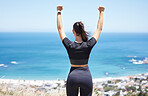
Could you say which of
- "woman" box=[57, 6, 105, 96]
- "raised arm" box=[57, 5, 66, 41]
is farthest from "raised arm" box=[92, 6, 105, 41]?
"raised arm" box=[57, 5, 66, 41]

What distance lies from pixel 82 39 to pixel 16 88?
3273 millimetres

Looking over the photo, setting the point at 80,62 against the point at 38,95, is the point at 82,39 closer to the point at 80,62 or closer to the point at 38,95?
the point at 80,62

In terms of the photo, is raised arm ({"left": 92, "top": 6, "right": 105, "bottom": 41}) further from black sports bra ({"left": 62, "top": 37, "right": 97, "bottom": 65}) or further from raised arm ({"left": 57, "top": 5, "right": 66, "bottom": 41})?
raised arm ({"left": 57, "top": 5, "right": 66, "bottom": 41})

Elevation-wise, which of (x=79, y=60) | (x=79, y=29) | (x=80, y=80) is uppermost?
(x=79, y=29)

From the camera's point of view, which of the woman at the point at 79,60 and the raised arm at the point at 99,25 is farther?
the raised arm at the point at 99,25

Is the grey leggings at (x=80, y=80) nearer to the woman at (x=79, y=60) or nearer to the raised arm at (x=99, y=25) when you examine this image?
the woman at (x=79, y=60)

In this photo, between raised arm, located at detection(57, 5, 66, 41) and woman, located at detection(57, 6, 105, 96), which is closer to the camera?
woman, located at detection(57, 6, 105, 96)

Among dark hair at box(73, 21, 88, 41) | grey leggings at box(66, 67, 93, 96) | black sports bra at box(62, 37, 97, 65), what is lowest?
grey leggings at box(66, 67, 93, 96)

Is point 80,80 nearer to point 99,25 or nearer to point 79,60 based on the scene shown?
point 79,60

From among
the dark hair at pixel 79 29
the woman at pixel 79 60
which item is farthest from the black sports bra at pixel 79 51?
the dark hair at pixel 79 29

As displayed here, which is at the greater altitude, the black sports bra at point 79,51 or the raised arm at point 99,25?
the raised arm at point 99,25

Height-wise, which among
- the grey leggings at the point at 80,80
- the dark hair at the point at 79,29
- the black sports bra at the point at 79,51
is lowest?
the grey leggings at the point at 80,80

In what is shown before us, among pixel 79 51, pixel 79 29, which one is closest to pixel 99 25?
pixel 79 29

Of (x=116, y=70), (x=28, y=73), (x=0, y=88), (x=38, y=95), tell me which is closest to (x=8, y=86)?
(x=0, y=88)
